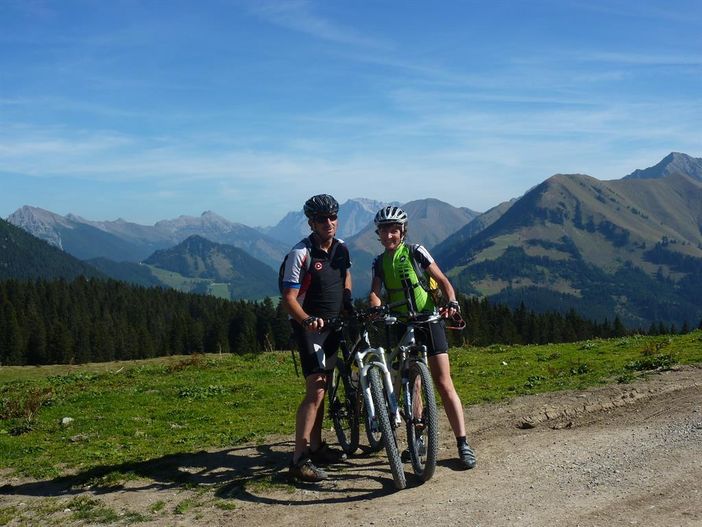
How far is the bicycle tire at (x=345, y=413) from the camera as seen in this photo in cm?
930

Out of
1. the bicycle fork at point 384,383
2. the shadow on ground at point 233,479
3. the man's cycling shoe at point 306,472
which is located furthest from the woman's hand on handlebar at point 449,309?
the man's cycling shoe at point 306,472

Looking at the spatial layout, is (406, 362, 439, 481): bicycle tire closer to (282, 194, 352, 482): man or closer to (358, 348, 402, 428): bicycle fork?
(358, 348, 402, 428): bicycle fork

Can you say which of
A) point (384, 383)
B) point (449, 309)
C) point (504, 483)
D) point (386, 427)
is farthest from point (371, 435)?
point (449, 309)

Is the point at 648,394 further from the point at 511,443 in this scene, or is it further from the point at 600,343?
the point at 600,343

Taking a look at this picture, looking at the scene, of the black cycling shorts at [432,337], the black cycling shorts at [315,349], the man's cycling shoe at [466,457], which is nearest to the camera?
the man's cycling shoe at [466,457]

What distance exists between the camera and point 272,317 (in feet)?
377

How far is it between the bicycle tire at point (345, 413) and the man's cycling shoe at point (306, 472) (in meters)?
1.10

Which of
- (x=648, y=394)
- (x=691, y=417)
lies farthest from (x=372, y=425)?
(x=648, y=394)

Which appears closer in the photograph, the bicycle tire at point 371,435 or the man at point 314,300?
the man at point 314,300

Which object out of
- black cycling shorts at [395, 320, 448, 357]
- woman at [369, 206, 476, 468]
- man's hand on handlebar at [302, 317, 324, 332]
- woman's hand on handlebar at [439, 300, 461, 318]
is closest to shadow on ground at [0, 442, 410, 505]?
woman at [369, 206, 476, 468]

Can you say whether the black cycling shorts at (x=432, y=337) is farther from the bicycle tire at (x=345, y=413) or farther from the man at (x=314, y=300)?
the bicycle tire at (x=345, y=413)

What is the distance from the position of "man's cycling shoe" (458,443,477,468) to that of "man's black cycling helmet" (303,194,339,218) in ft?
12.9

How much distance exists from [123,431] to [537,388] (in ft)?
32.2

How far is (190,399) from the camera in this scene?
1673 cm
